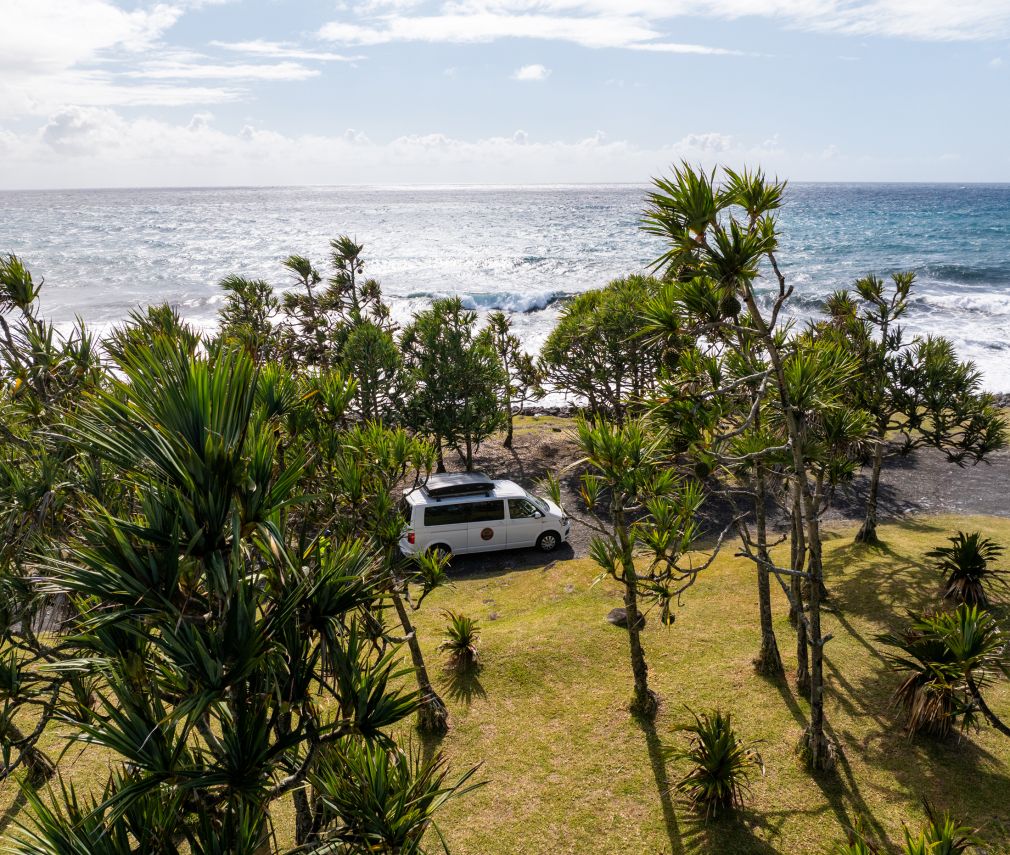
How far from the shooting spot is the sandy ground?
14930 millimetres

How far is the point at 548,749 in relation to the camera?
7.88 m

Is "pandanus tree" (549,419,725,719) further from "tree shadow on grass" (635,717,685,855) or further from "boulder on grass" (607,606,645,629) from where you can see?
"boulder on grass" (607,606,645,629)

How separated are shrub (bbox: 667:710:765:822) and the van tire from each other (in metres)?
7.98

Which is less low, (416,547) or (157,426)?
(157,426)

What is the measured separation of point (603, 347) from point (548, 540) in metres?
6.20

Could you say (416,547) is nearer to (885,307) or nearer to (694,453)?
(694,453)

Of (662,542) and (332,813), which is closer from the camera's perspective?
(332,813)

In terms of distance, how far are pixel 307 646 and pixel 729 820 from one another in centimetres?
538

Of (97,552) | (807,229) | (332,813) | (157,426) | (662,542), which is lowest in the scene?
(332,813)

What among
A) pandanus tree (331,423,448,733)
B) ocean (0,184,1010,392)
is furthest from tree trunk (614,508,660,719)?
ocean (0,184,1010,392)

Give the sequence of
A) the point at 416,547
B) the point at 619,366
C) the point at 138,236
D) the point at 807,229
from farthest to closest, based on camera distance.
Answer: the point at 138,236 → the point at 807,229 → the point at 619,366 → the point at 416,547

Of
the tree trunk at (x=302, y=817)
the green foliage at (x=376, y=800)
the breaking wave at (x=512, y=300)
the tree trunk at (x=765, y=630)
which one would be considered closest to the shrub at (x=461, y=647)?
the tree trunk at (x=765, y=630)

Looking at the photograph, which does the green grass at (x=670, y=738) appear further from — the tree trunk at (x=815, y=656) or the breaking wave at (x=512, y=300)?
the breaking wave at (x=512, y=300)

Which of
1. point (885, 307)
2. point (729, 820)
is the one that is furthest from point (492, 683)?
point (885, 307)
